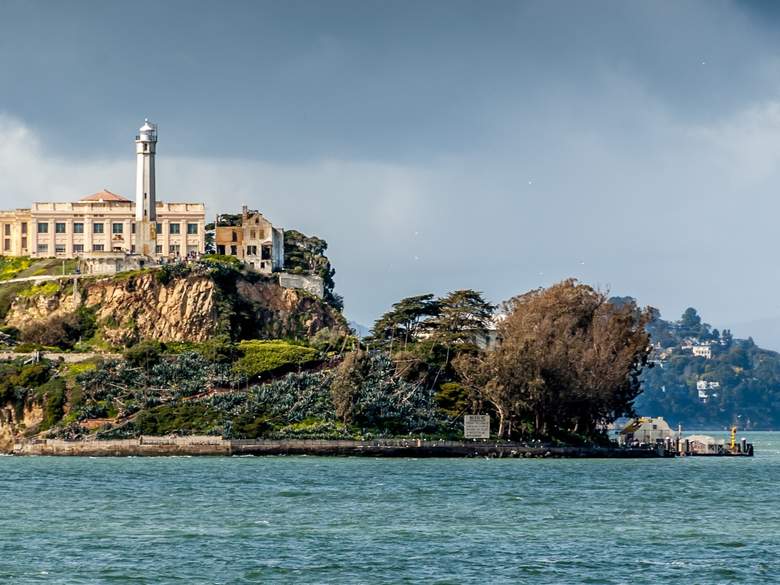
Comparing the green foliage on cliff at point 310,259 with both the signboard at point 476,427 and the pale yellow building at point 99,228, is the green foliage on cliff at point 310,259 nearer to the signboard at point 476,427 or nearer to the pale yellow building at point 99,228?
the pale yellow building at point 99,228

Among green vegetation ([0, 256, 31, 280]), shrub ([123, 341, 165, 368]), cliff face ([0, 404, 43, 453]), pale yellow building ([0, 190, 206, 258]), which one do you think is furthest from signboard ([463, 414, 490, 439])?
green vegetation ([0, 256, 31, 280])

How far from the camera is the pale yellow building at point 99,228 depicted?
551 ft

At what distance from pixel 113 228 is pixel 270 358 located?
3140 centimetres

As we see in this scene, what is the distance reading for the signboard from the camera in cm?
13488

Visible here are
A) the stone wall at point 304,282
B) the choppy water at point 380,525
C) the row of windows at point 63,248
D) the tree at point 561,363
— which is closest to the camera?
the choppy water at point 380,525

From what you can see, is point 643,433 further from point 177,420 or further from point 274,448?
point 177,420

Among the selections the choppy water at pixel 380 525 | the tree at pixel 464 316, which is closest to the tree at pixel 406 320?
the tree at pixel 464 316

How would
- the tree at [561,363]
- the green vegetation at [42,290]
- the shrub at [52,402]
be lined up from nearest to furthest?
the tree at [561,363], the shrub at [52,402], the green vegetation at [42,290]

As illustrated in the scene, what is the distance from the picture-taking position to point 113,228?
168m

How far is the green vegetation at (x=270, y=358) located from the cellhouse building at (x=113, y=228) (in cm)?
2271

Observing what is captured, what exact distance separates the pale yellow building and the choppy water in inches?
2241

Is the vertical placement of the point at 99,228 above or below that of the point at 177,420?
above

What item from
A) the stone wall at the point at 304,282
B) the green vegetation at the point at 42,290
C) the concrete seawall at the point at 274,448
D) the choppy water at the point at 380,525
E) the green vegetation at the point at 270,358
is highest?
the stone wall at the point at 304,282

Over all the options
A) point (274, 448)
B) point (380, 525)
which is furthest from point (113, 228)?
point (380, 525)
